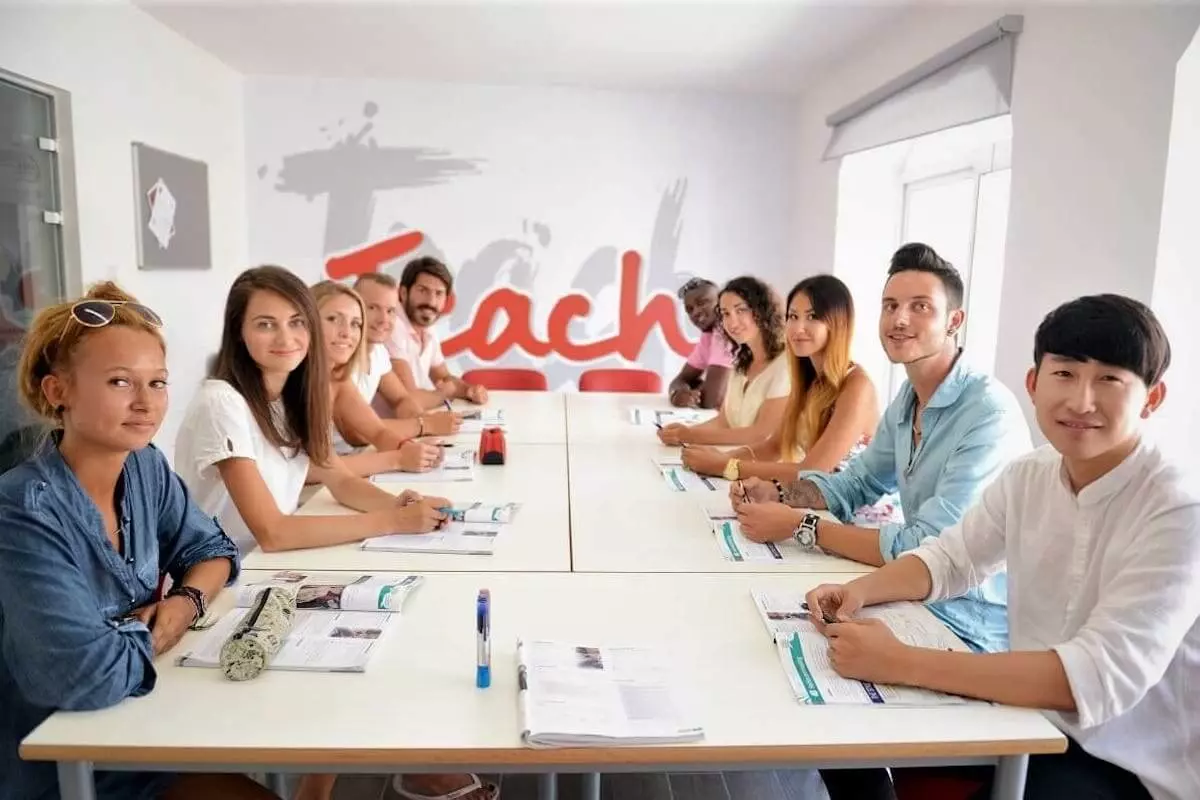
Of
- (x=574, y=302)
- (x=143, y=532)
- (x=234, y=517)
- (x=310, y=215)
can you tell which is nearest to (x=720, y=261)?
(x=574, y=302)

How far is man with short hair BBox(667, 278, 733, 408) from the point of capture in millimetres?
4047

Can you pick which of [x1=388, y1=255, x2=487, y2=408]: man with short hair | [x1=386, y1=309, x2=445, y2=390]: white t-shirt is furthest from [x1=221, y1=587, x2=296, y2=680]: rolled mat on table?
[x1=386, y1=309, x2=445, y2=390]: white t-shirt

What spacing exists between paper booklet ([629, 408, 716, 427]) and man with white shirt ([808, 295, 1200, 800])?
2152 mm

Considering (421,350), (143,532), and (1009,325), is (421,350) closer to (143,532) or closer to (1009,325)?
(1009,325)

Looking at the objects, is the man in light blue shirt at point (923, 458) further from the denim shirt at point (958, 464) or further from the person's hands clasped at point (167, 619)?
the person's hands clasped at point (167, 619)

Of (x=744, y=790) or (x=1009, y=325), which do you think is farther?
(x=1009, y=325)

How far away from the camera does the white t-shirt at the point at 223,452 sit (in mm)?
1771

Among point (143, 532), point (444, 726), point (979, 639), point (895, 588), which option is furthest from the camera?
point (979, 639)

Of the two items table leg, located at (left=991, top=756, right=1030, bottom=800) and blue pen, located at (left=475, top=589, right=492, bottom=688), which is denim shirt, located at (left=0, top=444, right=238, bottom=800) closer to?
blue pen, located at (left=475, top=589, right=492, bottom=688)

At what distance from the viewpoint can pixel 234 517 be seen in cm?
204

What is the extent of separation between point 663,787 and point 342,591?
1.14m

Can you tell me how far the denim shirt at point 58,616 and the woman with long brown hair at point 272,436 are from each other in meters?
0.43

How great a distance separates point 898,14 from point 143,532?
380 centimetres

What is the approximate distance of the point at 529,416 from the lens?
12.1 feet
